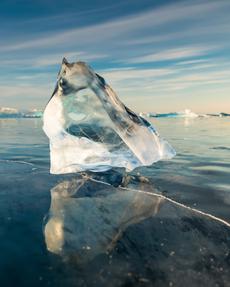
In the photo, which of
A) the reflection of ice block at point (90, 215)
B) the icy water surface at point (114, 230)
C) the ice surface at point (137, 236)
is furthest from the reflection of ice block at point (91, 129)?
the ice surface at point (137, 236)

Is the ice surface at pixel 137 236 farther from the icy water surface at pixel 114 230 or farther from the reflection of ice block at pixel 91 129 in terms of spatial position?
the reflection of ice block at pixel 91 129

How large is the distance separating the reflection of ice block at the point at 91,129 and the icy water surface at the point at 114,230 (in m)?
0.65

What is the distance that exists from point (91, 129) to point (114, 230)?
424 cm

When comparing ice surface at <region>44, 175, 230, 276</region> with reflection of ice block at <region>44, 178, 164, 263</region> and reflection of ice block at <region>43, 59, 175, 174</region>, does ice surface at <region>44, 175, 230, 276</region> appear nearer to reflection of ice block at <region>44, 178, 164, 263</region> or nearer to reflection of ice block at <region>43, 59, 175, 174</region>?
reflection of ice block at <region>44, 178, 164, 263</region>

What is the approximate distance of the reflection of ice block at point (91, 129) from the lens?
7422mm

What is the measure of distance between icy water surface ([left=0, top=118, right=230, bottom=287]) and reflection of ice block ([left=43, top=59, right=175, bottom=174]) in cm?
65

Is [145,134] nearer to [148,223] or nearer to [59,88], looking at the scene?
[59,88]

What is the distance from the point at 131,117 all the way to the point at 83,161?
1.49 meters

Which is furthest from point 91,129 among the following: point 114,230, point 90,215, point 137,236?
point 137,236

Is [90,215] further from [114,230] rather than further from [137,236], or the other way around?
[137,236]

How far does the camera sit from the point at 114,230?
4031mm

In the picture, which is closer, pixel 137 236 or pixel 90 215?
pixel 137 236

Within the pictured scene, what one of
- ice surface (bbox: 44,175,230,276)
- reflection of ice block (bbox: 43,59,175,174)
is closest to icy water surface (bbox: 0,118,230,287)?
ice surface (bbox: 44,175,230,276)

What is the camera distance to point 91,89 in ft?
24.5
